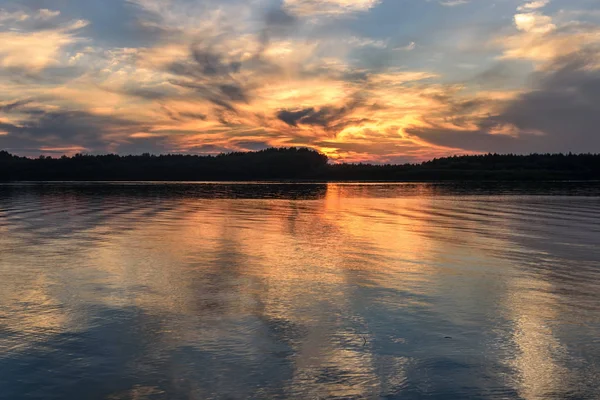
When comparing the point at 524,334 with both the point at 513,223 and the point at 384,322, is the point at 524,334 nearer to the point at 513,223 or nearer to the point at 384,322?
the point at 384,322

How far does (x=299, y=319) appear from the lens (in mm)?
9203

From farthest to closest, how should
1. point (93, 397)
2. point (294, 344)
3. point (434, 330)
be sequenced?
point (434, 330)
point (294, 344)
point (93, 397)

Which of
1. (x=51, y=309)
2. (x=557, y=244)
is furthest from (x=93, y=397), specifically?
(x=557, y=244)

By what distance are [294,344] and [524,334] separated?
357 cm

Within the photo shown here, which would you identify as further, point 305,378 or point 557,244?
point 557,244

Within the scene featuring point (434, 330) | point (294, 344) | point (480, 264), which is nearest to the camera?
point (294, 344)

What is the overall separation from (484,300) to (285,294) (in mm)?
3940

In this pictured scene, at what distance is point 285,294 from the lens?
11.1 m

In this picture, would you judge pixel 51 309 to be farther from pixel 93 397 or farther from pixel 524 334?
pixel 524 334

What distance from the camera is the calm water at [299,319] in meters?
6.49

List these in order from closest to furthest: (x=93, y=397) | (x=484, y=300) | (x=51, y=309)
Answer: (x=93, y=397)
(x=51, y=309)
(x=484, y=300)

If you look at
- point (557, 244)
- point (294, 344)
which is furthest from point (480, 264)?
point (294, 344)

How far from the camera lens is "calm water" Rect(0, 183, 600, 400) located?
21.3ft

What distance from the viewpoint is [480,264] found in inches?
575
